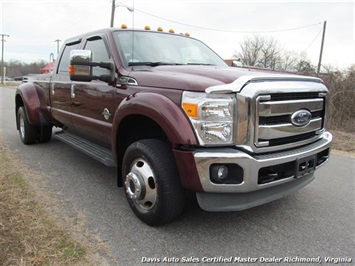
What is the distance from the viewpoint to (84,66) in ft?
→ 10.7

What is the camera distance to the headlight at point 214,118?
7.79 ft

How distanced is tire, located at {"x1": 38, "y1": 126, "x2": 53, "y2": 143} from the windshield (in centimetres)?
315

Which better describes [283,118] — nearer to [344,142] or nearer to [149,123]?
[149,123]

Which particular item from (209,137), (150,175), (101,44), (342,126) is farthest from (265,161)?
(342,126)

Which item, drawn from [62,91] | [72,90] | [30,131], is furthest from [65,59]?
[30,131]

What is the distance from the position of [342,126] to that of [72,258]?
900cm

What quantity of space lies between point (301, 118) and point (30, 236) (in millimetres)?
2527

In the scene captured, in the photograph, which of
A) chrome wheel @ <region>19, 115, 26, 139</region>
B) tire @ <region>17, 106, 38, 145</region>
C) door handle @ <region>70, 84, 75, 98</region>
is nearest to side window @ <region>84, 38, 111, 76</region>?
door handle @ <region>70, 84, 75, 98</region>

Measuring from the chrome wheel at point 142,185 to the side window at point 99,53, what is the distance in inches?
47.0

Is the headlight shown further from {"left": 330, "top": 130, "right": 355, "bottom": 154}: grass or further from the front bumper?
{"left": 330, "top": 130, "right": 355, "bottom": 154}: grass

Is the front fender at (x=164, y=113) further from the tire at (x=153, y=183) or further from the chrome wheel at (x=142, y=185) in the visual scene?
the chrome wheel at (x=142, y=185)

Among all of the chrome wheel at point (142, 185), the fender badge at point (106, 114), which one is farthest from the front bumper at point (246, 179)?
the fender badge at point (106, 114)

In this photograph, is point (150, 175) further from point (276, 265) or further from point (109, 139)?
point (276, 265)

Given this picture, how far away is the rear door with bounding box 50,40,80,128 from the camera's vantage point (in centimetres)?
450
